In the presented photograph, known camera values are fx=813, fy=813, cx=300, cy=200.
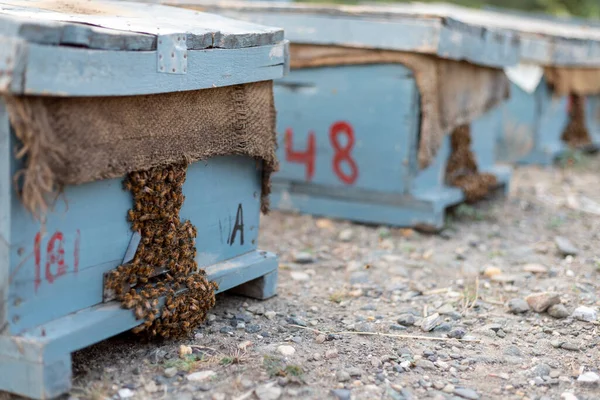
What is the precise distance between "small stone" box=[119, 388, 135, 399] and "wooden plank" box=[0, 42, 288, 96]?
0.90 metres

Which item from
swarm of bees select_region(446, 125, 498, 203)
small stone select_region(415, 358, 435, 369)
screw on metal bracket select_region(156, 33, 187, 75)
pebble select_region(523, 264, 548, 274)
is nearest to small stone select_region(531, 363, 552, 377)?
small stone select_region(415, 358, 435, 369)

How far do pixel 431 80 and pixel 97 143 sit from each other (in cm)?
243

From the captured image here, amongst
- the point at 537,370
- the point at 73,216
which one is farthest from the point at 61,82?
the point at 537,370

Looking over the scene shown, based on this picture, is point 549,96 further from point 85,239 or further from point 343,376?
point 85,239

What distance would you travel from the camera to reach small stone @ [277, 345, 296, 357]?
9.28 feet

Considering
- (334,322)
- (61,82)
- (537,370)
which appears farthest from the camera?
(334,322)

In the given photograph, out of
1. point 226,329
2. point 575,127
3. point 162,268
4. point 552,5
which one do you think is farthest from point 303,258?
point 552,5

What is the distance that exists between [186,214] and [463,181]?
254 cm

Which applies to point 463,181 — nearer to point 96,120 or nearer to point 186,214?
point 186,214

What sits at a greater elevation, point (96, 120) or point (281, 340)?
point (96, 120)

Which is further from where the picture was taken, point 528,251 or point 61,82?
point 528,251

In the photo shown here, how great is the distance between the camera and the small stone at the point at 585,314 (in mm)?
3271

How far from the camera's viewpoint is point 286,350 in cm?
285

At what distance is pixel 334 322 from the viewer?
10.6 ft
